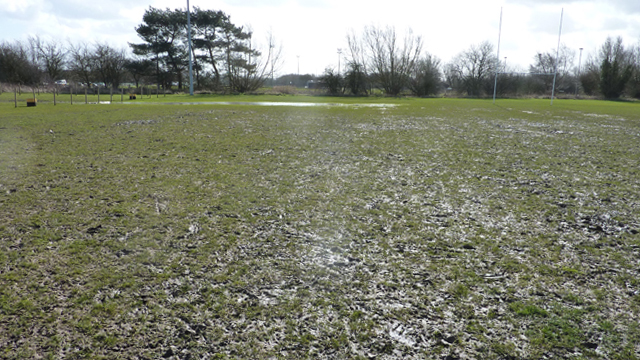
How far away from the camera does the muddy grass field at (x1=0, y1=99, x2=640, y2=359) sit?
1852 mm

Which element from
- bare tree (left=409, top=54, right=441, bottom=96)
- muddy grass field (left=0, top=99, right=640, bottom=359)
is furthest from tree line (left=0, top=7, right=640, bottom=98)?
muddy grass field (left=0, top=99, right=640, bottom=359)

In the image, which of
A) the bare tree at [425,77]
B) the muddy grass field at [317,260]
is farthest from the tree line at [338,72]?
the muddy grass field at [317,260]

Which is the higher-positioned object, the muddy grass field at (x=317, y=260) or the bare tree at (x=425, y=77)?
the bare tree at (x=425, y=77)

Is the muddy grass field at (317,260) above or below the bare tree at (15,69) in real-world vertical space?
below

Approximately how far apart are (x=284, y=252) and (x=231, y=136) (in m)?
6.04

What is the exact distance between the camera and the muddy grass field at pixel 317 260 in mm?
1852

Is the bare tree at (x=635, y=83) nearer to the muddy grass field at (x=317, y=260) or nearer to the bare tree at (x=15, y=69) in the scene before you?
the muddy grass field at (x=317, y=260)

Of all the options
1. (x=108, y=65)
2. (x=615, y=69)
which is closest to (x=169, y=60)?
(x=108, y=65)

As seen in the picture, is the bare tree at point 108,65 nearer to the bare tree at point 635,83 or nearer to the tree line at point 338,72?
the tree line at point 338,72

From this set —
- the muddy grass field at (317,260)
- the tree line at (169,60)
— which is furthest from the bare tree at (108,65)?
the muddy grass field at (317,260)

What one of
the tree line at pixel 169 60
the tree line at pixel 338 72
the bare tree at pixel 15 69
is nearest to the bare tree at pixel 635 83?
the tree line at pixel 338 72

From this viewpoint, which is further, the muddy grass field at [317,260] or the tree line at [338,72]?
the tree line at [338,72]

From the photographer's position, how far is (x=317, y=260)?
2662 millimetres

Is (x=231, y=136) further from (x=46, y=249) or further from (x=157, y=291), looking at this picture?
(x=157, y=291)
